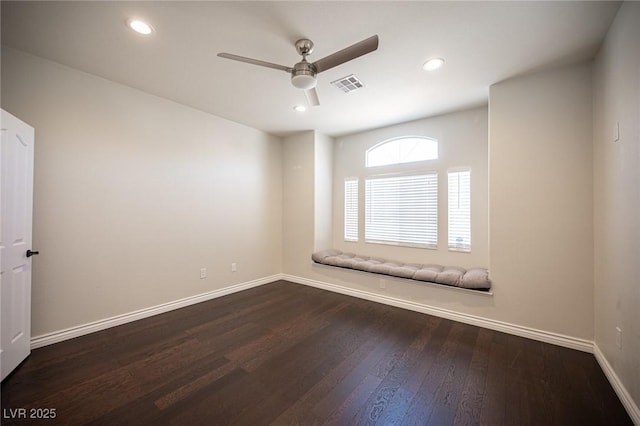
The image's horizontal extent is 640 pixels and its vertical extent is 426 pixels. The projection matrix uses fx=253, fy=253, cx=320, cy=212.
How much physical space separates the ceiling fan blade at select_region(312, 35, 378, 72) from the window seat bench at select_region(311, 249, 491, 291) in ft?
8.57

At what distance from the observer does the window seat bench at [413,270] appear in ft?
9.52

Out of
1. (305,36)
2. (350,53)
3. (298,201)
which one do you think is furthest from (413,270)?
(305,36)

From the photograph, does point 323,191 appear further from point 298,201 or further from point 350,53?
point 350,53

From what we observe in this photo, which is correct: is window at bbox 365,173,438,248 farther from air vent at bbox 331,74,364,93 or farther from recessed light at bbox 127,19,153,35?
recessed light at bbox 127,19,153,35

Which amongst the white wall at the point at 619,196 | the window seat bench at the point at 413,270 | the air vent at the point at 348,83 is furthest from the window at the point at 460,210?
the air vent at the point at 348,83

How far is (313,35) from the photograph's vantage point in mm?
2051

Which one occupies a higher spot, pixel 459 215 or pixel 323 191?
pixel 323 191

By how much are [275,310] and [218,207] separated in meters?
1.75

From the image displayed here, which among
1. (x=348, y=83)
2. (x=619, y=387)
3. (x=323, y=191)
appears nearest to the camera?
(x=619, y=387)

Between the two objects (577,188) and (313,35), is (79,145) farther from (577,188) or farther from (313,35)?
(577,188)

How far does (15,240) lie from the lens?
1990 mm

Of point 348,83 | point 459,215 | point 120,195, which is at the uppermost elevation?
point 348,83

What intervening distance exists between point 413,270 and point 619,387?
6.22 ft

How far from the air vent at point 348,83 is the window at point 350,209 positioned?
190cm
